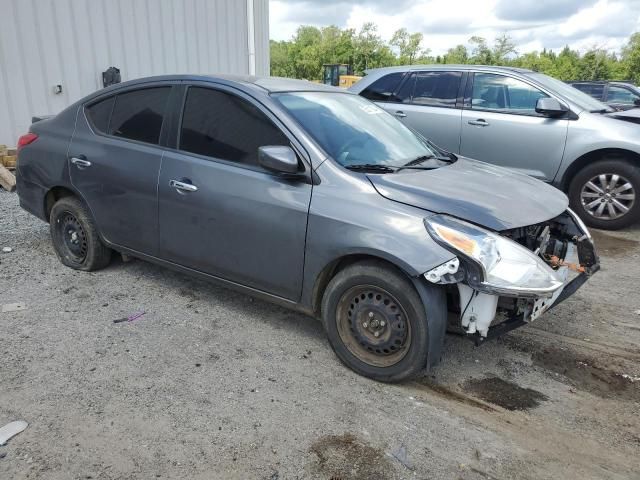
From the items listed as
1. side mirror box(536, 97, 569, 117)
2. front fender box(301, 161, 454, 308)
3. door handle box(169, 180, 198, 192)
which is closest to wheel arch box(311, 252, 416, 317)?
front fender box(301, 161, 454, 308)

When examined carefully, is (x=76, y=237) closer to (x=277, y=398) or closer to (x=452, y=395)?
(x=277, y=398)

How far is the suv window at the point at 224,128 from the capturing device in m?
3.39

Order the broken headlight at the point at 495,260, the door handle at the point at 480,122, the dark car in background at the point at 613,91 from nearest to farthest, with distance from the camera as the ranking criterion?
1. the broken headlight at the point at 495,260
2. the door handle at the point at 480,122
3. the dark car in background at the point at 613,91

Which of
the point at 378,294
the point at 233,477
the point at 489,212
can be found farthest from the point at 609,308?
the point at 233,477

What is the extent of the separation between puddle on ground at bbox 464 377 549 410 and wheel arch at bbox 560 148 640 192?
3.93 m

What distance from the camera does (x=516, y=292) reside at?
8.74 feet

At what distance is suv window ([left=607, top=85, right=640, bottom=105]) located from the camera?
1280cm

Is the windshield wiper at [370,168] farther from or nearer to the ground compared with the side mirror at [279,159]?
nearer to the ground

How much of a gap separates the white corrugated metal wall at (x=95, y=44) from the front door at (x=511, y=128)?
241 inches

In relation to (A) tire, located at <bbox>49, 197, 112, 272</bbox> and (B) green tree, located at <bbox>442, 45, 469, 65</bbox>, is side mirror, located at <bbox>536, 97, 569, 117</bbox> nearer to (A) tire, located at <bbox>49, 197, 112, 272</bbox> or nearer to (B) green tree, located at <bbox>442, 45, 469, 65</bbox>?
(A) tire, located at <bbox>49, 197, 112, 272</bbox>

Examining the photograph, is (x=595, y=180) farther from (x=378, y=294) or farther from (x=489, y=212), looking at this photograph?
(x=378, y=294)

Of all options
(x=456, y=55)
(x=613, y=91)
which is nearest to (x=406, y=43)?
(x=456, y=55)

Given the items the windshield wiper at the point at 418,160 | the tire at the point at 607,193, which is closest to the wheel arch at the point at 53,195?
the windshield wiper at the point at 418,160

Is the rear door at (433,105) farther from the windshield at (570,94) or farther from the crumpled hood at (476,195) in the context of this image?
the crumpled hood at (476,195)
